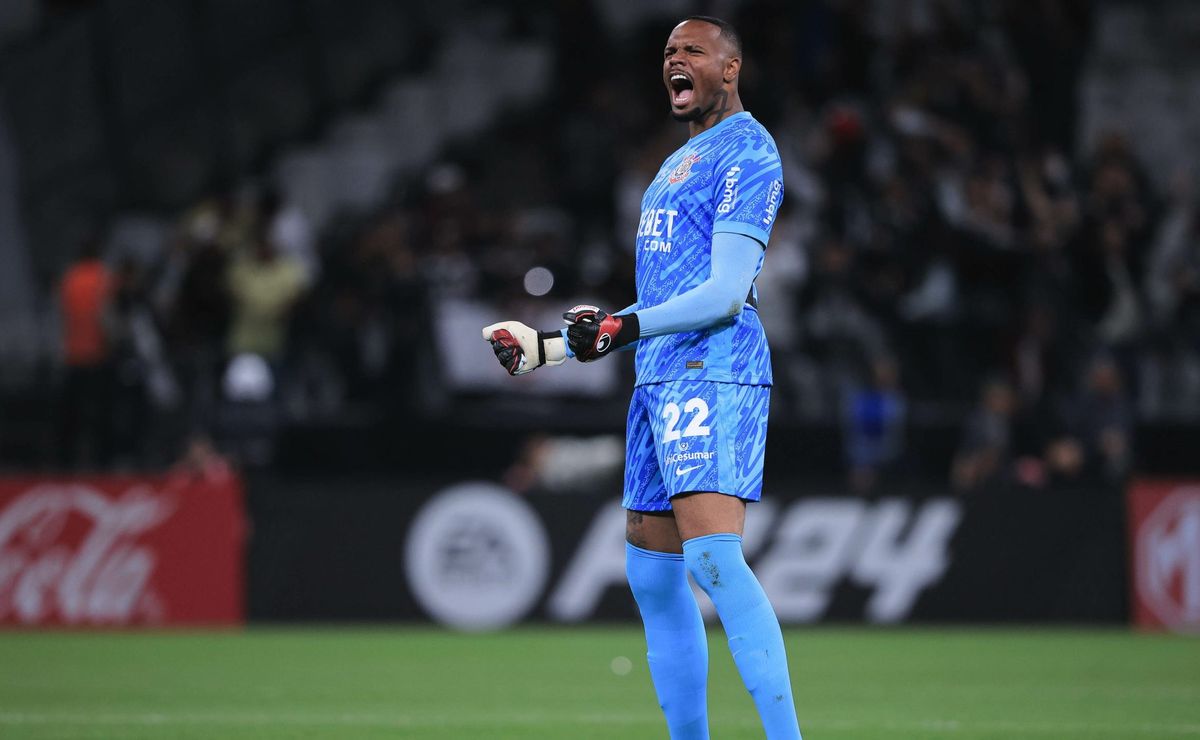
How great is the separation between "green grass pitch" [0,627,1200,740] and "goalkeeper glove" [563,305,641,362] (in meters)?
2.60

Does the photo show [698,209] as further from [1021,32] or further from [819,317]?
[1021,32]

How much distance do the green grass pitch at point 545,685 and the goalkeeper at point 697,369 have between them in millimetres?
1914

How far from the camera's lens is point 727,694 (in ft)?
30.1

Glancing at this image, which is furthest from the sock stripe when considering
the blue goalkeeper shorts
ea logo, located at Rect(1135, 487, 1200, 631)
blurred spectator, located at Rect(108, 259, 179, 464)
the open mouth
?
blurred spectator, located at Rect(108, 259, 179, 464)

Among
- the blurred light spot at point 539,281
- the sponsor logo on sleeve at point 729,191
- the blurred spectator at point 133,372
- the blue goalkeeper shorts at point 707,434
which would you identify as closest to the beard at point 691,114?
the sponsor logo on sleeve at point 729,191

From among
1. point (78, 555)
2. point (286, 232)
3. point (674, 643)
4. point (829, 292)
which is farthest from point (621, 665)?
point (286, 232)

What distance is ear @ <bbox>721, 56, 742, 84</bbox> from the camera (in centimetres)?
549

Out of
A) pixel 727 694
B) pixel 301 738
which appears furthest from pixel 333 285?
pixel 301 738

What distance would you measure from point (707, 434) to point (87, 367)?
1027 centimetres

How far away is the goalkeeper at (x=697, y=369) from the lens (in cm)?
518

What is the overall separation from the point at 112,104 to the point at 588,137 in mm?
4719

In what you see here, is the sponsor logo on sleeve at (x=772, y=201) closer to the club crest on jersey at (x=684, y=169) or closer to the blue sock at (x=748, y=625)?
the club crest on jersey at (x=684, y=169)

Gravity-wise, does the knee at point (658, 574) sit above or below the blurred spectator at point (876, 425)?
above

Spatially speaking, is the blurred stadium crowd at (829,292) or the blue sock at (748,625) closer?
the blue sock at (748,625)
